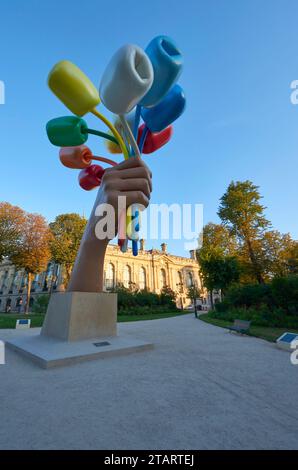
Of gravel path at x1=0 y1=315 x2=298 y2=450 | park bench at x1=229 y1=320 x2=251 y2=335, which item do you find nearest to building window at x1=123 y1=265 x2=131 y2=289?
park bench at x1=229 y1=320 x2=251 y2=335

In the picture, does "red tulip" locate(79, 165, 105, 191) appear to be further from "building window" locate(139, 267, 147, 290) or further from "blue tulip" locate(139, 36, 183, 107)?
"building window" locate(139, 267, 147, 290)

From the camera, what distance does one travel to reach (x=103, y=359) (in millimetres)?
4938

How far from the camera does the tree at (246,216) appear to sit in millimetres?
20875

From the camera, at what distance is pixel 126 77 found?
4578mm

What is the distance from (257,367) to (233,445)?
3048mm

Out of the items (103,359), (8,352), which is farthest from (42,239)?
(103,359)

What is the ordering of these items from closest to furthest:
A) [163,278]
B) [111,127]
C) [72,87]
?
[72,87] → [111,127] → [163,278]

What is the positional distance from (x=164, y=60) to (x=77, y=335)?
7.24 metres

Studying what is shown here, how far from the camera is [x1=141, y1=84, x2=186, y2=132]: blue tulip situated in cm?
634

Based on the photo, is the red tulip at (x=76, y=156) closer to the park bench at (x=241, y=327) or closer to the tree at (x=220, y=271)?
the park bench at (x=241, y=327)

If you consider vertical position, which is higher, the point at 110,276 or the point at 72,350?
the point at 110,276

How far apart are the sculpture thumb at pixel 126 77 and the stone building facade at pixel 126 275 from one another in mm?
34247

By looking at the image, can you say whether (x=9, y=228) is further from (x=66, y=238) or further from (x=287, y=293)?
(x=287, y=293)

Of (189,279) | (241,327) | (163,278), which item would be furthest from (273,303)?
(189,279)
